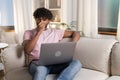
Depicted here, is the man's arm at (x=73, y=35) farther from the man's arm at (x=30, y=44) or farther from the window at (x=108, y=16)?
the window at (x=108, y=16)

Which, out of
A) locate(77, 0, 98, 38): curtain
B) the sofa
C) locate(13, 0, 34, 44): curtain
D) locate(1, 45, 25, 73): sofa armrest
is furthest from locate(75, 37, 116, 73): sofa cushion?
locate(13, 0, 34, 44): curtain

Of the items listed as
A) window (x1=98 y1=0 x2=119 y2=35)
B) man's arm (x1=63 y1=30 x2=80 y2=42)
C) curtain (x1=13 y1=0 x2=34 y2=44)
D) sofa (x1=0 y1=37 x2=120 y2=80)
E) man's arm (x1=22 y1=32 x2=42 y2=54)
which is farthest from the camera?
curtain (x1=13 y1=0 x2=34 y2=44)

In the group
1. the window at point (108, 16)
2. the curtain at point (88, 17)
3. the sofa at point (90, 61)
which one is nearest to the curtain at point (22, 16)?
the curtain at point (88, 17)

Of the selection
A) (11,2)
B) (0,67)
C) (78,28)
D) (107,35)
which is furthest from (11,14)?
(107,35)

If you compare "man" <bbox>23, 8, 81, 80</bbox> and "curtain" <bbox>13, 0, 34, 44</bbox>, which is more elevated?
"curtain" <bbox>13, 0, 34, 44</bbox>

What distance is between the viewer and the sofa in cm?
198

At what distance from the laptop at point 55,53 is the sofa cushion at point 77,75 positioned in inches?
6.2

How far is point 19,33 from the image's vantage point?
3.88 metres

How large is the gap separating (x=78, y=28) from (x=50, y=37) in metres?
1.10

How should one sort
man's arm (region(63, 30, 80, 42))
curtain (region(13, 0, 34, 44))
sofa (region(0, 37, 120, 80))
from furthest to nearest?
curtain (region(13, 0, 34, 44)) → man's arm (region(63, 30, 80, 42)) → sofa (region(0, 37, 120, 80))

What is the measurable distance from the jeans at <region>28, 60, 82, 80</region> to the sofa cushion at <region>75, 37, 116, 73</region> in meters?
0.21

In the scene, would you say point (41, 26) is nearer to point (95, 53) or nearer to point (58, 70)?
point (58, 70)

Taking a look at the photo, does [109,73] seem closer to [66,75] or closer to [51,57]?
[66,75]

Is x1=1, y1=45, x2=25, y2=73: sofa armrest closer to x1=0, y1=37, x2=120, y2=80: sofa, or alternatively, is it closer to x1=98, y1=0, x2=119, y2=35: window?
x1=0, y1=37, x2=120, y2=80: sofa
